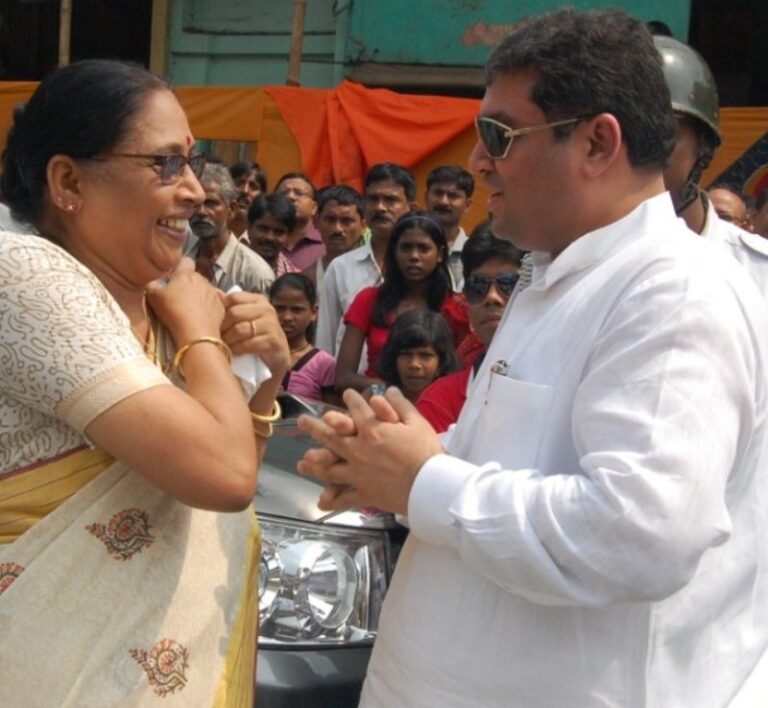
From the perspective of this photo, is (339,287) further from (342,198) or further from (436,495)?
(436,495)

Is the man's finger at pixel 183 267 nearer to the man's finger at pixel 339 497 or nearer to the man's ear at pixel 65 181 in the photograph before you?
the man's ear at pixel 65 181

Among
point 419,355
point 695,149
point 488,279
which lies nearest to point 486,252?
point 488,279

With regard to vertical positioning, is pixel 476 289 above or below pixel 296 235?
above

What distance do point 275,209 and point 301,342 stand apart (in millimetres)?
1715

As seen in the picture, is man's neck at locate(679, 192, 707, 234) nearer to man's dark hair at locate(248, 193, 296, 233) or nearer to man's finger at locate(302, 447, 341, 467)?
man's finger at locate(302, 447, 341, 467)

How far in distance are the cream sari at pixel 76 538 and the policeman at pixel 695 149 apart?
149cm

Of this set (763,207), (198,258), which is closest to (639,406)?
(763,207)

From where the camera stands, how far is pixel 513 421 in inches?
75.4

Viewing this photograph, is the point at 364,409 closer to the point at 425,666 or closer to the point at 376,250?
the point at 425,666

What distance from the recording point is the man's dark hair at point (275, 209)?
724 centimetres

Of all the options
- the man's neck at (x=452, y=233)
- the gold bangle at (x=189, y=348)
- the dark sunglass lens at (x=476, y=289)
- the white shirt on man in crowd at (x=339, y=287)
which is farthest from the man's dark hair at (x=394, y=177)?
the gold bangle at (x=189, y=348)

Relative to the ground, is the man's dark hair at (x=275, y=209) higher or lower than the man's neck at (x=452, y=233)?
lower

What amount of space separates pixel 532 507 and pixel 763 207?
4751mm

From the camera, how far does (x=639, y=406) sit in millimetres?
1718
